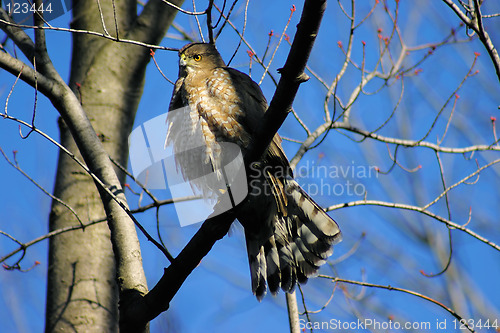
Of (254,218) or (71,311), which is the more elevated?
(254,218)

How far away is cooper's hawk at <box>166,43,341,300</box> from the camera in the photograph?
2.98 meters

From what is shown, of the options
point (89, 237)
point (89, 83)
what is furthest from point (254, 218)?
point (89, 83)

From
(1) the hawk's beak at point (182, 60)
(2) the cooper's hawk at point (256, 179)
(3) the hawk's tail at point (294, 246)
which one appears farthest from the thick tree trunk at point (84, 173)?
(3) the hawk's tail at point (294, 246)

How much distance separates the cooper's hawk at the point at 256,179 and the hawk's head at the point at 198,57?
0.19 meters

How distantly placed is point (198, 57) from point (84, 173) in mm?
1163

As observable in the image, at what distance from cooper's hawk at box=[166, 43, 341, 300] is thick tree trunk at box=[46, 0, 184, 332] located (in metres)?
0.65

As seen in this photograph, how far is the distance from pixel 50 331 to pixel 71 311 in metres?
0.16

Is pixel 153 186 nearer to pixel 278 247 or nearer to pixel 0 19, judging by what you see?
pixel 278 247

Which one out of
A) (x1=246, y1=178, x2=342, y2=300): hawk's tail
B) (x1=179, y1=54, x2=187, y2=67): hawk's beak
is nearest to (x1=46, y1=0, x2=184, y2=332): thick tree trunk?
(x1=179, y1=54, x2=187, y2=67): hawk's beak

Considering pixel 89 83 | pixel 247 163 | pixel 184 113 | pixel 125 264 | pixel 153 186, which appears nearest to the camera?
pixel 247 163

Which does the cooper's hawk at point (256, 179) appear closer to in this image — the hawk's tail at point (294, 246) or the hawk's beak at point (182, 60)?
the hawk's tail at point (294, 246)

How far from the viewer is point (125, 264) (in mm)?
2533

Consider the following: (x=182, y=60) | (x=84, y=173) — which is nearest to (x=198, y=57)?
(x=182, y=60)

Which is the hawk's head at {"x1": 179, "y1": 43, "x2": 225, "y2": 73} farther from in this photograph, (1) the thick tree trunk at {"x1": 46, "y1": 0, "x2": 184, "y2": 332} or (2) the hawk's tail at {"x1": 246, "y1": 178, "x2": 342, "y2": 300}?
(2) the hawk's tail at {"x1": 246, "y1": 178, "x2": 342, "y2": 300}
